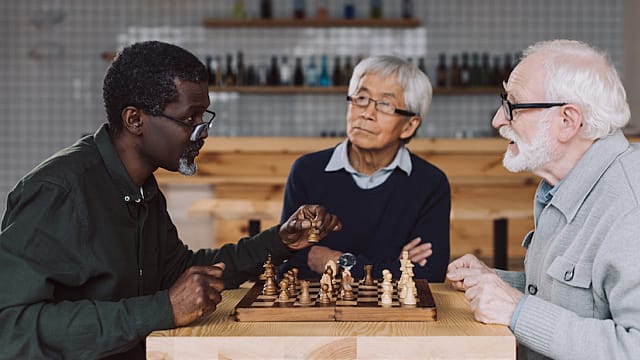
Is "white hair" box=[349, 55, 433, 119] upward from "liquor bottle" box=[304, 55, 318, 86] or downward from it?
upward

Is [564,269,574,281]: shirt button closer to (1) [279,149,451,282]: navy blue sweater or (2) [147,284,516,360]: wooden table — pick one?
(2) [147,284,516,360]: wooden table

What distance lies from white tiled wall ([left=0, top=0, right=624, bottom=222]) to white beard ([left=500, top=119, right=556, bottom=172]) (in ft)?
17.7

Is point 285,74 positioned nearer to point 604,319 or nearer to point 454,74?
point 454,74

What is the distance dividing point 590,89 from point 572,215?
0.92ft

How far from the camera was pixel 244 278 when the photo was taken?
2.13 metres

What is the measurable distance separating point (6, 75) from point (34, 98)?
0.34 meters

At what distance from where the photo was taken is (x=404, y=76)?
2736 mm

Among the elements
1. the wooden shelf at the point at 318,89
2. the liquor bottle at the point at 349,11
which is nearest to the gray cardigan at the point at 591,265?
the wooden shelf at the point at 318,89

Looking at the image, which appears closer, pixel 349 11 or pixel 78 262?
pixel 78 262

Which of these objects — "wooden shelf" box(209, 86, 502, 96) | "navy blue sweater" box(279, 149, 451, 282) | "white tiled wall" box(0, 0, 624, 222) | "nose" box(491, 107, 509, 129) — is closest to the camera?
"nose" box(491, 107, 509, 129)

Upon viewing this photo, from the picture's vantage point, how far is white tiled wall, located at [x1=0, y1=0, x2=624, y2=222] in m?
7.27

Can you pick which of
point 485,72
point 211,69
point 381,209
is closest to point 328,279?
point 381,209

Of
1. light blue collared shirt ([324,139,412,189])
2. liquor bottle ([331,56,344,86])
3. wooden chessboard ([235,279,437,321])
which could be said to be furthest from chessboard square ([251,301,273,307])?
liquor bottle ([331,56,344,86])

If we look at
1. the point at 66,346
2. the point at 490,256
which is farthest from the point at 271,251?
the point at 490,256
